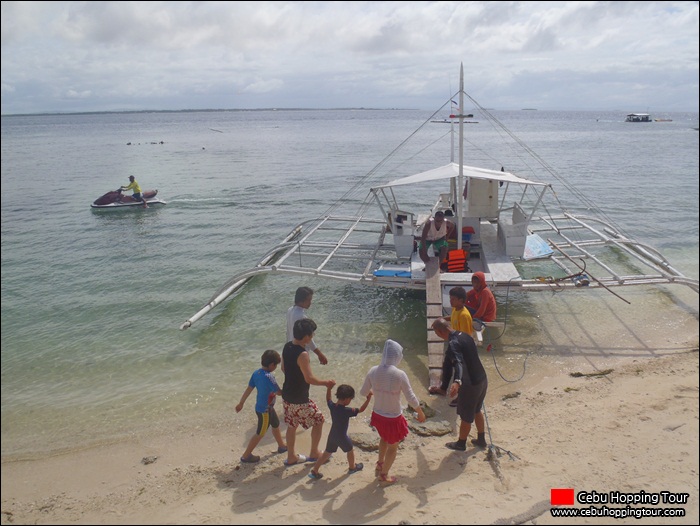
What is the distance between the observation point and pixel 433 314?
9.71m

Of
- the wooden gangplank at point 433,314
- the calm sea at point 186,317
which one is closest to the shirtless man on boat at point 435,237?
the wooden gangplank at point 433,314

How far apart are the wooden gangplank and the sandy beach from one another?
0.61 meters

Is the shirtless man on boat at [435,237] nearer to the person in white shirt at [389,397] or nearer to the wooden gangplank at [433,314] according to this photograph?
the wooden gangplank at [433,314]

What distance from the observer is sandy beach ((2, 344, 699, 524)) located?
5016 millimetres

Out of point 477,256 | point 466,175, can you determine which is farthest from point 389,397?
point 477,256

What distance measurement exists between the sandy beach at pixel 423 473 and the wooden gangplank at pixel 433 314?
61 centimetres

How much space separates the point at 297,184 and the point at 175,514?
29.4 m

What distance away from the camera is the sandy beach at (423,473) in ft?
16.5

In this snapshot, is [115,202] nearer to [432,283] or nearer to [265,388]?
[432,283]

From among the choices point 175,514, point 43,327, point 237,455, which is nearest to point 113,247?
point 43,327

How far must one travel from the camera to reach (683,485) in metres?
4.70

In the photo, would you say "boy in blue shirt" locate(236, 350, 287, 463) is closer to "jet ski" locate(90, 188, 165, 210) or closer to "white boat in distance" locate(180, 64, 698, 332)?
"white boat in distance" locate(180, 64, 698, 332)

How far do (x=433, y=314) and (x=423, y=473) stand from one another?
14.0ft

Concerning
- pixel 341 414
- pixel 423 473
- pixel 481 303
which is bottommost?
pixel 423 473
